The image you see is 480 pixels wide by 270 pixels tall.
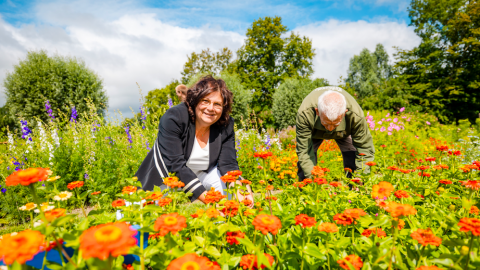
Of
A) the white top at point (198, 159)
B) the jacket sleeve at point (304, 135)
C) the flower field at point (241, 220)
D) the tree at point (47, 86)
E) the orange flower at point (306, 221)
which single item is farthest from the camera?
the tree at point (47, 86)

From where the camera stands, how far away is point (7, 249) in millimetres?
580

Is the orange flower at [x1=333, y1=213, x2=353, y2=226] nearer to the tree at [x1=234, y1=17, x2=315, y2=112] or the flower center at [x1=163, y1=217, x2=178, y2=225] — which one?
the flower center at [x1=163, y1=217, x2=178, y2=225]

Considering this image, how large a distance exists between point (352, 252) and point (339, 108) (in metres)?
1.68

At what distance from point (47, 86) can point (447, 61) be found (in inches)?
1025

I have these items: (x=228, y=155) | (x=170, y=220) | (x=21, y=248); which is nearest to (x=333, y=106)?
(x=228, y=155)

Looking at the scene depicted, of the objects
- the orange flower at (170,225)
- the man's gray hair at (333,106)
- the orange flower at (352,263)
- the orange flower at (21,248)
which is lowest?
the orange flower at (352,263)

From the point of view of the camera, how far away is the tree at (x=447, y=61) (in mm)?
15164

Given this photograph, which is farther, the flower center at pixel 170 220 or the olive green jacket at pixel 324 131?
the olive green jacket at pixel 324 131

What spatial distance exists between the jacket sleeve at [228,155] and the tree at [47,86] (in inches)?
506

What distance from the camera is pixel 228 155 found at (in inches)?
108

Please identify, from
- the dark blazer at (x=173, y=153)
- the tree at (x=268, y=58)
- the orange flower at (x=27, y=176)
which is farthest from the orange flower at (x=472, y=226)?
the tree at (x=268, y=58)

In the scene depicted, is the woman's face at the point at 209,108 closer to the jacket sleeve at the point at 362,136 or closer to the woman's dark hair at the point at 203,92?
the woman's dark hair at the point at 203,92

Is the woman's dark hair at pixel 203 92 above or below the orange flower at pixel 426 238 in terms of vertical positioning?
above

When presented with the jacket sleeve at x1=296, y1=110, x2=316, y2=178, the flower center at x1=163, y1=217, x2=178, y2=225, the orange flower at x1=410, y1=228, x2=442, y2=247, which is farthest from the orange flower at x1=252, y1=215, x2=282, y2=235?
the jacket sleeve at x1=296, y1=110, x2=316, y2=178
